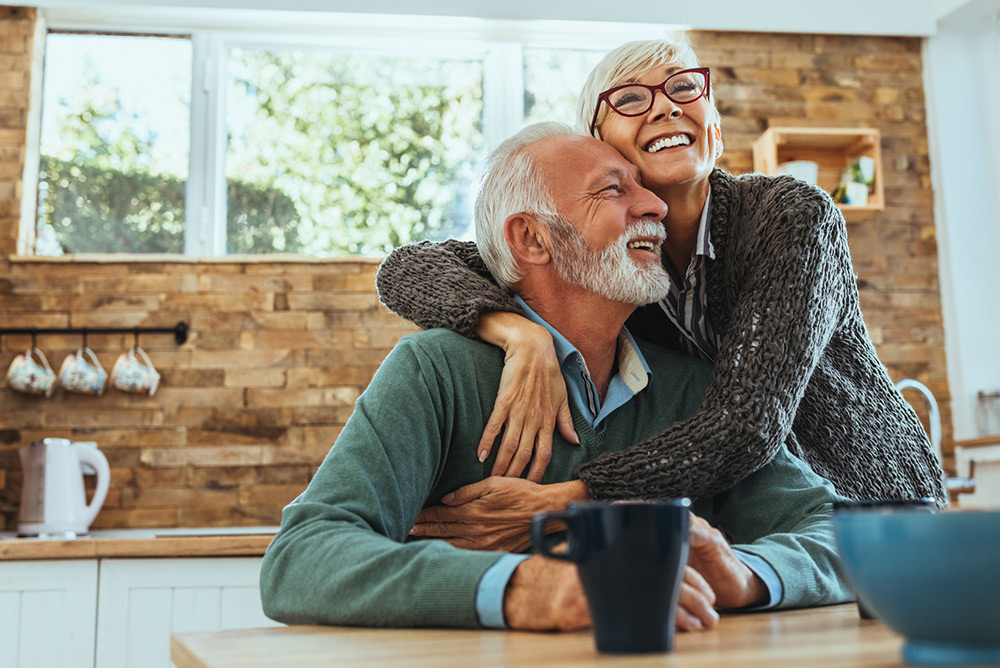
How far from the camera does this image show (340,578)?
82 centimetres

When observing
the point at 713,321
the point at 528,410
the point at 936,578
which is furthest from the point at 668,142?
the point at 936,578

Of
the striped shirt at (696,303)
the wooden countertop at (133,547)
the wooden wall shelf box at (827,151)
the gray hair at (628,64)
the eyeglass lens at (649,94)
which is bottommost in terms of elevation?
the wooden countertop at (133,547)

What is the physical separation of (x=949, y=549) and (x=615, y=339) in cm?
94

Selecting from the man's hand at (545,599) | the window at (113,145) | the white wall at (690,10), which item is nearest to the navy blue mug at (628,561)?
the man's hand at (545,599)

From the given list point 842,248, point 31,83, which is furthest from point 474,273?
point 31,83

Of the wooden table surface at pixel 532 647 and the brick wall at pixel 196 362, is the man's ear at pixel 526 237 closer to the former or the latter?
the wooden table surface at pixel 532 647

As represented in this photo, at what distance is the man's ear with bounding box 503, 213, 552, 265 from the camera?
1.41 meters

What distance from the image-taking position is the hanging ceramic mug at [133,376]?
315cm

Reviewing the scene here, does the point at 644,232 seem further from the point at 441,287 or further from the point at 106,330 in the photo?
the point at 106,330

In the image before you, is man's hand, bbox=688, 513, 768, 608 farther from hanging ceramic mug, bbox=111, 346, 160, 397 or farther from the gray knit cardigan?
hanging ceramic mug, bbox=111, 346, 160, 397

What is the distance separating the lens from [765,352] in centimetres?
118

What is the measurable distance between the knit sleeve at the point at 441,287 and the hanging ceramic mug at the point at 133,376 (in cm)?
201

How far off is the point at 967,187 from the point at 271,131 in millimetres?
2727

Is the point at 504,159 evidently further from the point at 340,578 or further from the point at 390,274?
the point at 340,578
